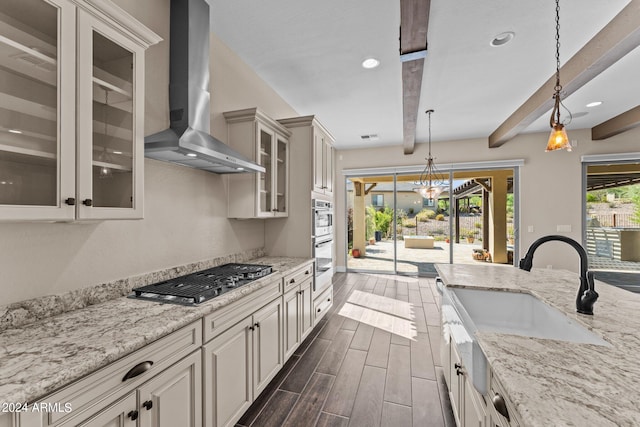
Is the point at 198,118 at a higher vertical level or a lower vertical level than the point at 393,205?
higher

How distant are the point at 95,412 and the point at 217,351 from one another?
0.62 meters

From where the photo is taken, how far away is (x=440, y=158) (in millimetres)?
5660

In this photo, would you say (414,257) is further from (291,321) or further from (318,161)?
(291,321)

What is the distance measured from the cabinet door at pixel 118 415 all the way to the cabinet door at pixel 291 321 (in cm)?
132

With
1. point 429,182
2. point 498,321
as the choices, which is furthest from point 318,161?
point 429,182

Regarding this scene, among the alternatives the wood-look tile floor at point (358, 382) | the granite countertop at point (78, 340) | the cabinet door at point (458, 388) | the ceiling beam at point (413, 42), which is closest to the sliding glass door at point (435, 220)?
the wood-look tile floor at point (358, 382)

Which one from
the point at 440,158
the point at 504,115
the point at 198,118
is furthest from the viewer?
the point at 440,158

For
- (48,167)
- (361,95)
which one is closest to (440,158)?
(361,95)

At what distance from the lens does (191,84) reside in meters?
1.92

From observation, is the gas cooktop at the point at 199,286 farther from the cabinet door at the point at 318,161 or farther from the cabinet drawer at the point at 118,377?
the cabinet door at the point at 318,161

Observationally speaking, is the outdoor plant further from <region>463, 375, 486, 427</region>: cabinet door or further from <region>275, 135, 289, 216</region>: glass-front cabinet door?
<region>463, 375, 486, 427</region>: cabinet door

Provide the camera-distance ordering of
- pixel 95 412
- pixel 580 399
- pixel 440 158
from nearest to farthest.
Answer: pixel 580 399 → pixel 95 412 → pixel 440 158

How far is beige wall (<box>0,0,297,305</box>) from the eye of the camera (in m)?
1.24

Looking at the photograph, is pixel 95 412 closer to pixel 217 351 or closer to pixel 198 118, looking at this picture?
pixel 217 351
